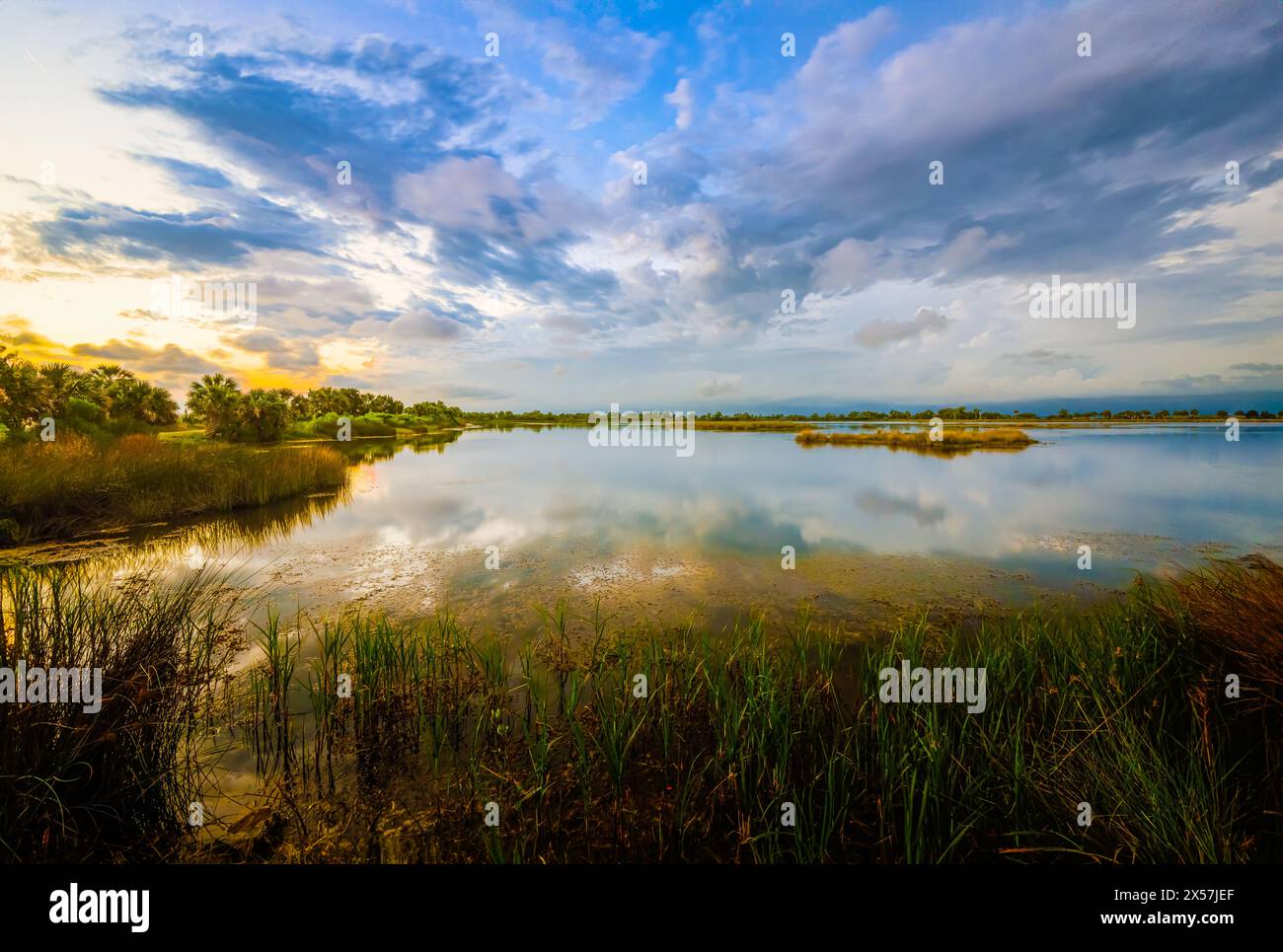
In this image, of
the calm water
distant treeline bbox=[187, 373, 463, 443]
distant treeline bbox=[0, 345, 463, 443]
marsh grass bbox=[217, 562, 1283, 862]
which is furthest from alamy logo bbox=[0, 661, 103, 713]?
distant treeline bbox=[187, 373, 463, 443]

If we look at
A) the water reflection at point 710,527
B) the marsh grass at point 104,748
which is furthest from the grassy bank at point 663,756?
the water reflection at point 710,527

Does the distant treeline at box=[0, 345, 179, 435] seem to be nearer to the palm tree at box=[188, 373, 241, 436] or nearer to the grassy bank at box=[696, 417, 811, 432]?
the palm tree at box=[188, 373, 241, 436]

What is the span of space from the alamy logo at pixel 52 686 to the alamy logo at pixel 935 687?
6.34 meters

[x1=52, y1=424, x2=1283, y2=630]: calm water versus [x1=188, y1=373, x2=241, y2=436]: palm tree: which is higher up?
[x1=188, y1=373, x2=241, y2=436]: palm tree

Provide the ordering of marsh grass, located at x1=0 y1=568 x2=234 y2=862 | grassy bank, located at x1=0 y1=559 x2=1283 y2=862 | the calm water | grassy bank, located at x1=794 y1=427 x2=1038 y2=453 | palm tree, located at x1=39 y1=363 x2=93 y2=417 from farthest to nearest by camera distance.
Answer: grassy bank, located at x1=794 y1=427 x2=1038 y2=453 < palm tree, located at x1=39 y1=363 x2=93 y2=417 < the calm water < grassy bank, located at x1=0 y1=559 x2=1283 y2=862 < marsh grass, located at x1=0 y1=568 x2=234 y2=862

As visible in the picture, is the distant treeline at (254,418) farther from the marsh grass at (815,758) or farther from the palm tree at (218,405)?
the marsh grass at (815,758)

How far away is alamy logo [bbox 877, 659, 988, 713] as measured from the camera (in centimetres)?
397

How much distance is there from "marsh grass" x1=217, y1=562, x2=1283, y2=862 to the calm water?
2567mm

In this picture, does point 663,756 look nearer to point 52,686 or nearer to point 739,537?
point 52,686

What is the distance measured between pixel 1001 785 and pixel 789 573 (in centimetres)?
602

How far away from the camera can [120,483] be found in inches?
476
